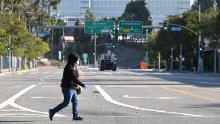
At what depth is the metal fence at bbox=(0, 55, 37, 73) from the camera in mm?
93244

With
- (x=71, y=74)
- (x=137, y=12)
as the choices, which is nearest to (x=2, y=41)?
(x=71, y=74)

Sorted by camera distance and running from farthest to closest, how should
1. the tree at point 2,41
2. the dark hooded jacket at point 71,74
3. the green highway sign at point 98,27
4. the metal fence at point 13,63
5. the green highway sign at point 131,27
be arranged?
1. the green highway sign at point 98,27
2. the green highway sign at point 131,27
3. the metal fence at point 13,63
4. the tree at point 2,41
5. the dark hooded jacket at point 71,74

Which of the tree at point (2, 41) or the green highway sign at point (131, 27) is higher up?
the green highway sign at point (131, 27)

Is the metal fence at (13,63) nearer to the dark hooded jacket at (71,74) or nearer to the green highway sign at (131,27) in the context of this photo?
the green highway sign at (131,27)

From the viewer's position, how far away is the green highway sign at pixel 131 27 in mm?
98438

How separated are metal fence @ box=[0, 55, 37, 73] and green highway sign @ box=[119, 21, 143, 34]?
16.2 m

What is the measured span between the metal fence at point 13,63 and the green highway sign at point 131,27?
638 inches

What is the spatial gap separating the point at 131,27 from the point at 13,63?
18.0 metres

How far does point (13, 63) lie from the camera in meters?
101

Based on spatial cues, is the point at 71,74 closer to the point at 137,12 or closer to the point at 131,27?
the point at 131,27

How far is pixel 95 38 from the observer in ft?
587

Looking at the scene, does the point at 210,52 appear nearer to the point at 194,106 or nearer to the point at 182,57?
the point at 182,57

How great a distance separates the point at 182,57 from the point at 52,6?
2452cm

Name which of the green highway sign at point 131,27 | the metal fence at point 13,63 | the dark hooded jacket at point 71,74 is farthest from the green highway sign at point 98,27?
the dark hooded jacket at point 71,74
